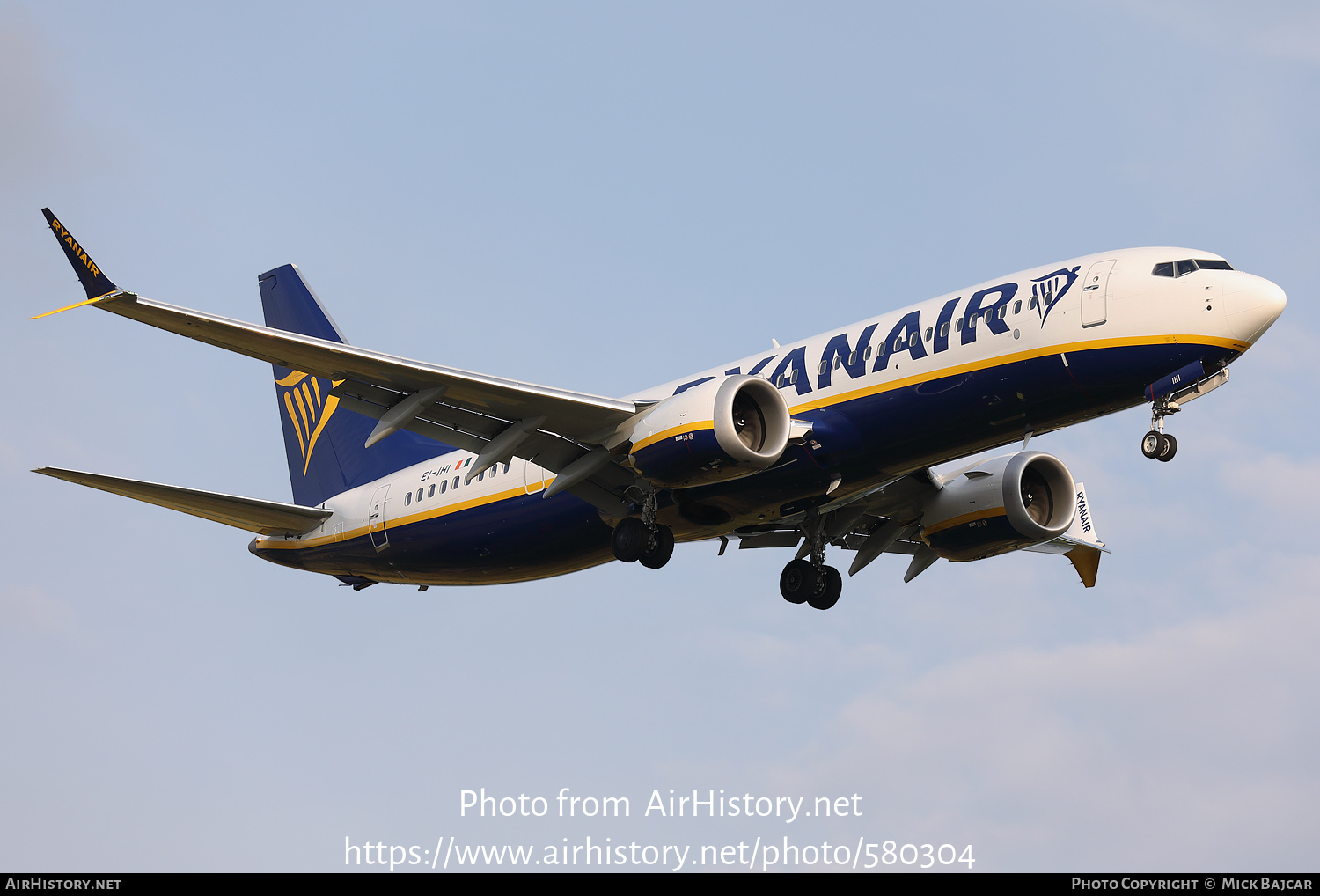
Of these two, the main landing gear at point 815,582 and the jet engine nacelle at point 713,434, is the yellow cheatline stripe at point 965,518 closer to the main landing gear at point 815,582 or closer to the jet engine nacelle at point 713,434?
the main landing gear at point 815,582

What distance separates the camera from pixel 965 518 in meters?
30.9

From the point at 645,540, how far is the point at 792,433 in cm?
381

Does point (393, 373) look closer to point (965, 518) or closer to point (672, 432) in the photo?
point (672, 432)

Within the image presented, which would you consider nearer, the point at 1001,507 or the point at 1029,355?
the point at 1029,355

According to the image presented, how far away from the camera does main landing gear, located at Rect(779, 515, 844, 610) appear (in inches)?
1230

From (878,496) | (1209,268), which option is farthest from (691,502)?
(1209,268)

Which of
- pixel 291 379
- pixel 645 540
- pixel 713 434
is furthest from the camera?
pixel 291 379

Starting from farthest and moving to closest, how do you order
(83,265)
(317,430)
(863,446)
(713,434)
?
1. (317,430)
2. (863,446)
3. (713,434)
4. (83,265)

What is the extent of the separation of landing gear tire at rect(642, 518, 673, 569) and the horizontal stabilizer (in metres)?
9.62

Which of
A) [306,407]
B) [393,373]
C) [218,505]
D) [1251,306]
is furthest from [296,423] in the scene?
[1251,306]

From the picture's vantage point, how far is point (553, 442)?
27078 mm

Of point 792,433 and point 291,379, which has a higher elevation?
point 291,379

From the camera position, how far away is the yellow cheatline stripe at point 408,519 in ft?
97.7

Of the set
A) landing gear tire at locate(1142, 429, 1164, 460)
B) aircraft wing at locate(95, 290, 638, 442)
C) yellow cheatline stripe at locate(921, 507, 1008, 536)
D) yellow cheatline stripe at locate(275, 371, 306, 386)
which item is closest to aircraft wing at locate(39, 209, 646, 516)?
aircraft wing at locate(95, 290, 638, 442)
